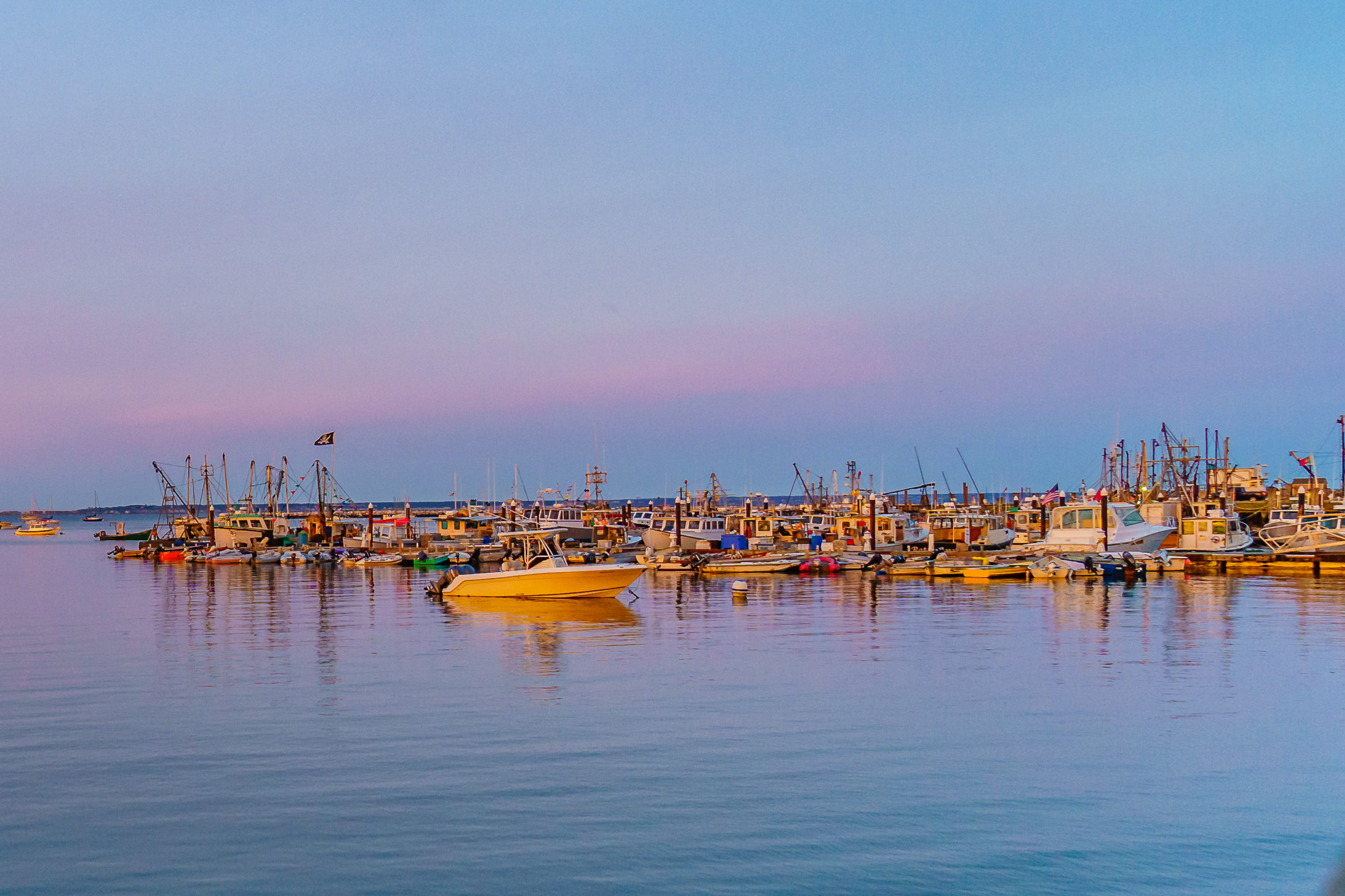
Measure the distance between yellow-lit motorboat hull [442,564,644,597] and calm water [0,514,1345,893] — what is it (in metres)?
8.37

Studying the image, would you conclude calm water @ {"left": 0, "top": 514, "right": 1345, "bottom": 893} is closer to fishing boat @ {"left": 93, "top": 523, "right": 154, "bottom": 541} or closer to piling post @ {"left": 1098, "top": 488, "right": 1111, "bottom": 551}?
piling post @ {"left": 1098, "top": 488, "right": 1111, "bottom": 551}

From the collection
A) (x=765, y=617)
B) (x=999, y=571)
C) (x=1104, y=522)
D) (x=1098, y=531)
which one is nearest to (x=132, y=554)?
(x=999, y=571)

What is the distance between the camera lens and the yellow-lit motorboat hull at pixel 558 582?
2136 inches

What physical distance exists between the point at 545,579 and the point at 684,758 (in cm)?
3259

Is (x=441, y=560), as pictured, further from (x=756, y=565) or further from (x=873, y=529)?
(x=873, y=529)

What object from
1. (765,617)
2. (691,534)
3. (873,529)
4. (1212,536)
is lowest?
(765,617)

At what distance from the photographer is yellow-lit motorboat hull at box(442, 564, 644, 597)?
178 ft

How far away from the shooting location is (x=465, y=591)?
57.1 m

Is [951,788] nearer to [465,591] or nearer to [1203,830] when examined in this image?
[1203,830]

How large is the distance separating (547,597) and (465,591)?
439 centimetres

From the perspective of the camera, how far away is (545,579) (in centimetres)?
5419

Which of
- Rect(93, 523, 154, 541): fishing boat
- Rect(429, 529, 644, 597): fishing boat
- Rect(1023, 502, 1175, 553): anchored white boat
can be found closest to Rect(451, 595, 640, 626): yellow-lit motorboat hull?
Rect(429, 529, 644, 597): fishing boat

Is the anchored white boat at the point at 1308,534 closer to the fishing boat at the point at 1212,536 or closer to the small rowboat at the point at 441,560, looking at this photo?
the fishing boat at the point at 1212,536

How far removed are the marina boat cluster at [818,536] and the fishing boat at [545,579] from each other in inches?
3.0
